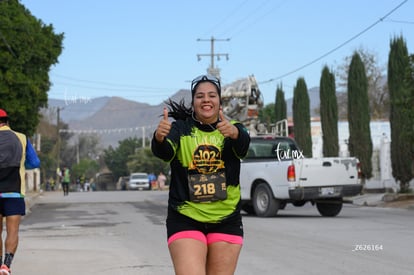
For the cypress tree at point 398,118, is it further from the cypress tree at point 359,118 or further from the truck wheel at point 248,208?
the truck wheel at point 248,208

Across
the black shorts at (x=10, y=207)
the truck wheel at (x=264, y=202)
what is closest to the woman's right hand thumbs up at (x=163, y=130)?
the black shorts at (x=10, y=207)

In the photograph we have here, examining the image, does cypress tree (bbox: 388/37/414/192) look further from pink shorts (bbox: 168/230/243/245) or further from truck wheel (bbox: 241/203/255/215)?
pink shorts (bbox: 168/230/243/245)

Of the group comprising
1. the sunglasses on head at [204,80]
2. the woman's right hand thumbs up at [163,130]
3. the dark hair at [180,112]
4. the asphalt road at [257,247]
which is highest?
the sunglasses on head at [204,80]

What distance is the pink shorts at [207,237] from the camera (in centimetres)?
460

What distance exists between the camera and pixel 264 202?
18.0m

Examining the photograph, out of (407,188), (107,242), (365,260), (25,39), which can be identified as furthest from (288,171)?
(25,39)

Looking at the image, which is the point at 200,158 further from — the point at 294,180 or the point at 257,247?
the point at 294,180

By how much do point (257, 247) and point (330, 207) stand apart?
7642 mm

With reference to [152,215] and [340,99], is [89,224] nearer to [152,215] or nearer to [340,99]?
[152,215]

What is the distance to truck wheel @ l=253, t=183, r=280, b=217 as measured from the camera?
17672 millimetres

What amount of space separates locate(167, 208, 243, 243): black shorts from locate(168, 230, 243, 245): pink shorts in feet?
0.07

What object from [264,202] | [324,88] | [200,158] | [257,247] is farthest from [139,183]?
[200,158]

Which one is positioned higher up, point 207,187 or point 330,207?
point 207,187

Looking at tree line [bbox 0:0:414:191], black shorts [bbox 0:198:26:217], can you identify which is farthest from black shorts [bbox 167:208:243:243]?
tree line [bbox 0:0:414:191]
